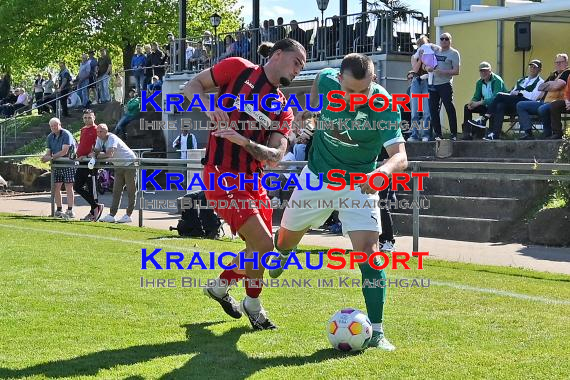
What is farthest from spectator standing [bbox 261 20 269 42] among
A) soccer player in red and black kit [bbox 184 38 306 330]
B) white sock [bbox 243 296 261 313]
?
white sock [bbox 243 296 261 313]

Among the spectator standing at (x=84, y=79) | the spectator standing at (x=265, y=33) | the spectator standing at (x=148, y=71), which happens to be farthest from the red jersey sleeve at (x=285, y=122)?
the spectator standing at (x=84, y=79)

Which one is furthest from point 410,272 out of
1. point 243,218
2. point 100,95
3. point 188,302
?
point 100,95

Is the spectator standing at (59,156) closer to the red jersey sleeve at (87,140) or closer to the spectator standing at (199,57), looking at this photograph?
the red jersey sleeve at (87,140)

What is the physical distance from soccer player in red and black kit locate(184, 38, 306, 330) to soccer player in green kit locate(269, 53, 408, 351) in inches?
9.5

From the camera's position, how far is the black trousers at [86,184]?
18062 mm

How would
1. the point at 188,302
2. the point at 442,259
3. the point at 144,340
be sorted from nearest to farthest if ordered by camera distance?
1. the point at 144,340
2. the point at 188,302
3. the point at 442,259

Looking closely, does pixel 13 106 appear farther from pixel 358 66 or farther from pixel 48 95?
pixel 358 66

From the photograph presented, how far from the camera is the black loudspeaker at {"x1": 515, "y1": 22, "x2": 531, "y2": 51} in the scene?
19875 millimetres

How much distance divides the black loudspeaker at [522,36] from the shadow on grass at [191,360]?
1470 cm

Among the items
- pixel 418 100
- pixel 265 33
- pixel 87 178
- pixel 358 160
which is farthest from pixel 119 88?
pixel 358 160

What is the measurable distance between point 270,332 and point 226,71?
1.94 meters

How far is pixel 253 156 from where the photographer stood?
6.88 m

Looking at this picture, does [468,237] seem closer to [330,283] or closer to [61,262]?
[330,283]

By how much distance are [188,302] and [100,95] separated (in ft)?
91.9
